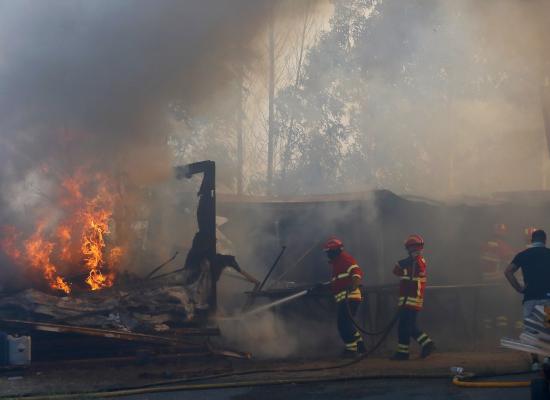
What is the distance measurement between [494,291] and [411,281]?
2350 mm

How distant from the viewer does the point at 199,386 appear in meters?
7.48

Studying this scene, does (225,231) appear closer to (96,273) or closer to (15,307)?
(96,273)

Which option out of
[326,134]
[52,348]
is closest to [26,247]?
[52,348]

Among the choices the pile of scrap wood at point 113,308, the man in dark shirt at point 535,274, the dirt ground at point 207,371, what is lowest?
the dirt ground at point 207,371

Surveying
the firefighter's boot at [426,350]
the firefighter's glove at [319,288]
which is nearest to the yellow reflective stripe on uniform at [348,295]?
the firefighter's glove at [319,288]

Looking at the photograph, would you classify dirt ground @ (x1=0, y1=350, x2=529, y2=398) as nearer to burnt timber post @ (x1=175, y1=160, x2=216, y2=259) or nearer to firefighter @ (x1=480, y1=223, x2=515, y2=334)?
firefighter @ (x1=480, y1=223, x2=515, y2=334)

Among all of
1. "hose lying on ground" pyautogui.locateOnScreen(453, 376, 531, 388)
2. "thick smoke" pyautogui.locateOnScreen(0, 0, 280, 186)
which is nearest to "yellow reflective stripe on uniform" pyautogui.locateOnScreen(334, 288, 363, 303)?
"hose lying on ground" pyautogui.locateOnScreen(453, 376, 531, 388)

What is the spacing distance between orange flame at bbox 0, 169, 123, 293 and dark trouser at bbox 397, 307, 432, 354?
13.9ft

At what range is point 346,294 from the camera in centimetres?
974

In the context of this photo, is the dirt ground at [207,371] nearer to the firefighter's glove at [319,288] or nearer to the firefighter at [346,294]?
the firefighter at [346,294]

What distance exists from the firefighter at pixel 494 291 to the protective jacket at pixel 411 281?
217cm

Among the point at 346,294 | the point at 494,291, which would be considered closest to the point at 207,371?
the point at 346,294

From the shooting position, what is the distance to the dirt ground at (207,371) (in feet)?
25.5

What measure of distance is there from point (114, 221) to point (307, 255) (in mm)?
3643
